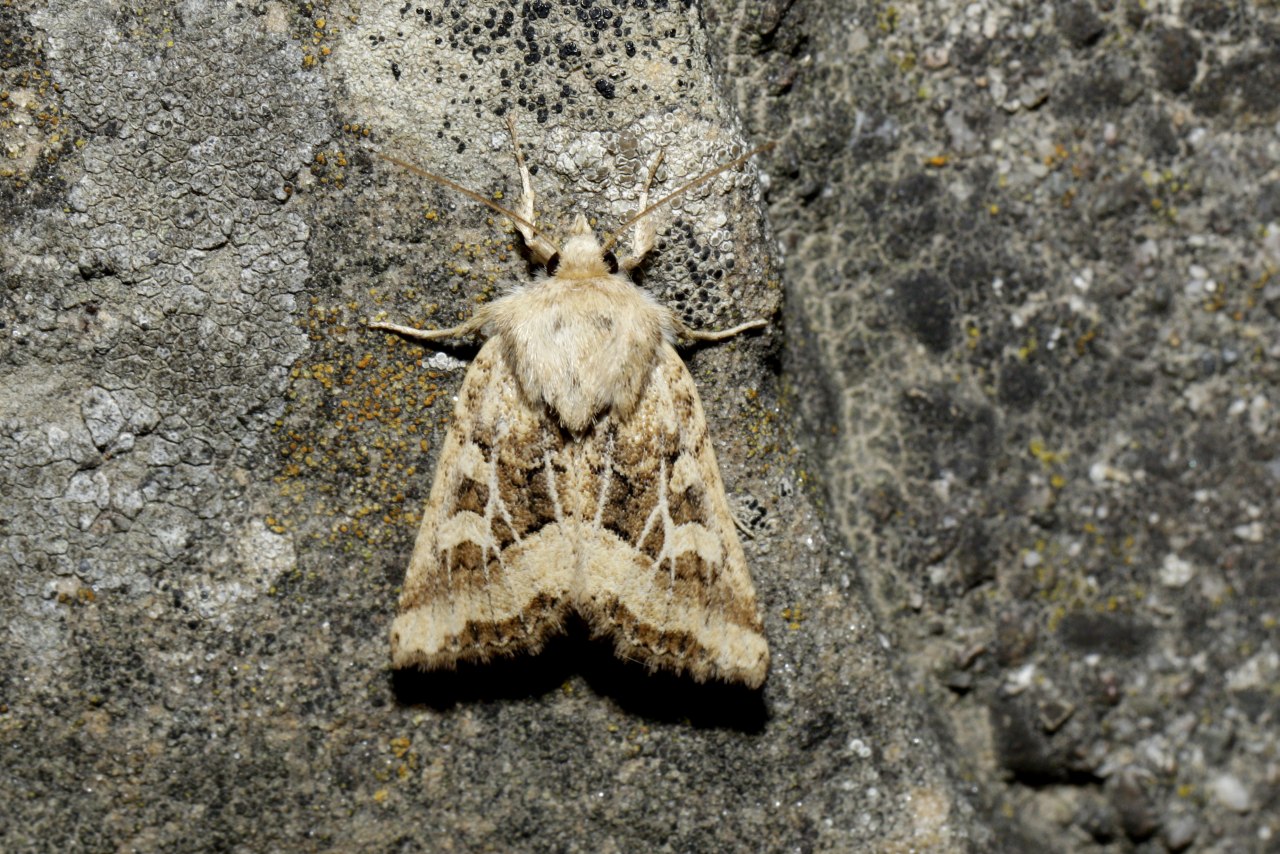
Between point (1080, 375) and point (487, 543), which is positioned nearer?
point (1080, 375)

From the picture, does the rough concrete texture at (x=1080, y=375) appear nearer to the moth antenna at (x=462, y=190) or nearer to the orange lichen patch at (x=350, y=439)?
the moth antenna at (x=462, y=190)

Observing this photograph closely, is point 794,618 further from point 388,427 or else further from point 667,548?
point 388,427

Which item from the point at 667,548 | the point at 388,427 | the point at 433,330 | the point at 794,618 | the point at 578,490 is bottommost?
the point at 794,618

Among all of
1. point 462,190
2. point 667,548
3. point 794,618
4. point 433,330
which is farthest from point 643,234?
point 794,618

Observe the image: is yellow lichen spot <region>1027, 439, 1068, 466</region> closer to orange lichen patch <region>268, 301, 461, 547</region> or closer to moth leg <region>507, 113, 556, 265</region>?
moth leg <region>507, 113, 556, 265</region>

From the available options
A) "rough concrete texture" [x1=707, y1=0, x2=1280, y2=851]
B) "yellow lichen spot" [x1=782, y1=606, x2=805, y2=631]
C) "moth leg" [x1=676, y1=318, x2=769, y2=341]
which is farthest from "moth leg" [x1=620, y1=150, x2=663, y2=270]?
"yellow lichen spot" [x1=782, y1=606, x2=805, y2=631]

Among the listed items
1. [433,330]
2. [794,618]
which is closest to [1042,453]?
[794,618]

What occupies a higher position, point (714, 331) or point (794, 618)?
point (714, 331)
